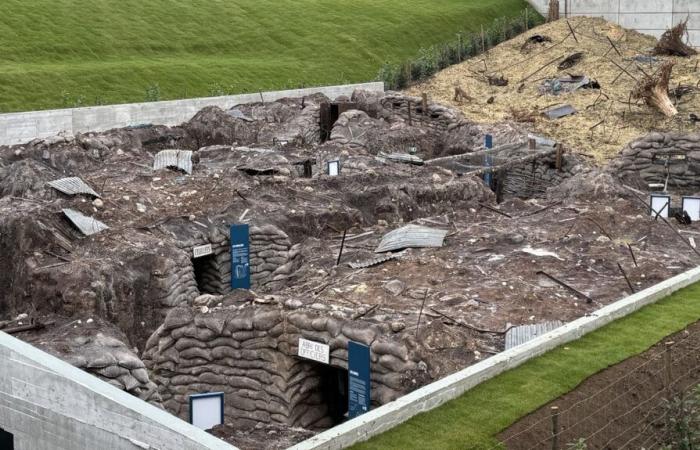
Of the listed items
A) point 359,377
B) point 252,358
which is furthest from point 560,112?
point 359,377

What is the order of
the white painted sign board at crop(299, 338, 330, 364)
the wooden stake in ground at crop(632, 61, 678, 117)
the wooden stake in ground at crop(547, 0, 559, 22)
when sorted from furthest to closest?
the wooden stake in ground at crop(547, 0, 559, 22) → the wooden stake in ground at crop(632, 61, 678, 117) → the white painted sign board at crop(299, 338, 330, 364)

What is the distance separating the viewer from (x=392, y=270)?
13.3 meters

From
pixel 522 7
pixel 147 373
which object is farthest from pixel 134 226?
pixel 522 7

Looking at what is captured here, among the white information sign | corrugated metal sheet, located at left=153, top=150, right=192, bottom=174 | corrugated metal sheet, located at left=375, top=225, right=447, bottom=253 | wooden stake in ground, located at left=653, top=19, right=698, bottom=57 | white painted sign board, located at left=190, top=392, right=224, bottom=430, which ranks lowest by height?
white painted sign board, located at left=190, top=392, right=224, bottom=430

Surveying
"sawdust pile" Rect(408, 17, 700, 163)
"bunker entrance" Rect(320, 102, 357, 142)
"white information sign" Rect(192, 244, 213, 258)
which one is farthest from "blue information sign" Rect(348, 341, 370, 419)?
"bunker entrance" Rect(320, 102, 357, 142)

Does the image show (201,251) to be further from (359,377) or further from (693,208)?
(693,208)

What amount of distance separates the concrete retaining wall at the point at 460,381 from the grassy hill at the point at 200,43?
19.1m

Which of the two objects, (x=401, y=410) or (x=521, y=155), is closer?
(x=401, y=410)

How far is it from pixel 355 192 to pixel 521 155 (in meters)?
6.42

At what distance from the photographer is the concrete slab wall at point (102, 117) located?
22.7 metres

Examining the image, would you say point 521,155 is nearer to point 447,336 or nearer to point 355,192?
point 355,192

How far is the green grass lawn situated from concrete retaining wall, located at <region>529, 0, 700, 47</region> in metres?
24.8

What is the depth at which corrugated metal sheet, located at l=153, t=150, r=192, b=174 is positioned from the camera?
19.8 metres

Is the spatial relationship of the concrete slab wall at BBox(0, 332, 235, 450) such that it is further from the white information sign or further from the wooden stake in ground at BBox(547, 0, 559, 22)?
the wooden stake in ground at BBox(547, 0, 559, 22)
